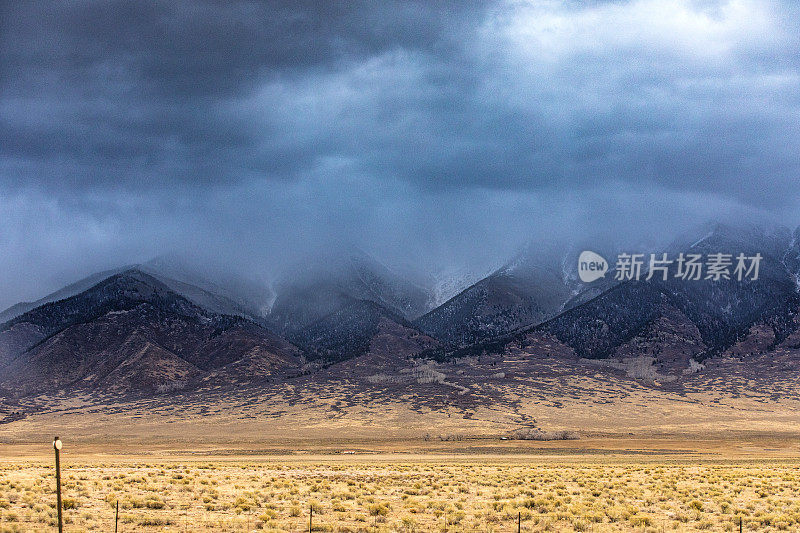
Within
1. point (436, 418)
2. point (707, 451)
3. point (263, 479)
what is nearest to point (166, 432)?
point (436, 418)

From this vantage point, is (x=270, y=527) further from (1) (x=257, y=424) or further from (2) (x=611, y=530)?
(1) (x=257, y=424)

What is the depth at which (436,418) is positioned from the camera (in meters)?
196

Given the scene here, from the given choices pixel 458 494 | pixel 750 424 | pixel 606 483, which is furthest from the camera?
pixel 750 424

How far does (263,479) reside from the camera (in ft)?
170

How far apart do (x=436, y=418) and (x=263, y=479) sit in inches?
5812

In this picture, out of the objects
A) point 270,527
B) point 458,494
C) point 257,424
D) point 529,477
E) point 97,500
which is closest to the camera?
point 270,527

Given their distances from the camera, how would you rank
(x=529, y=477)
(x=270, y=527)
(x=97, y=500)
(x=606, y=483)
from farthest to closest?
1. (x=529, y=477)
2. (x=606, y=483)
3. (x=97, y=500)
4. (x=270, y=527)

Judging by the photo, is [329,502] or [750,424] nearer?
[329,502]

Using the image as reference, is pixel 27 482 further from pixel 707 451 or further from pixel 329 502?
pixel 707 451

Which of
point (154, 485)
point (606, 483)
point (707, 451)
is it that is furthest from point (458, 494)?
point (707, 451)

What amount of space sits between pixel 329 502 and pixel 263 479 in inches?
531

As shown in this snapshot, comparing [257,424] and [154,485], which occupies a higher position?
[154,485]

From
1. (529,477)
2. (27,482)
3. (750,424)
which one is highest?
(27,482)

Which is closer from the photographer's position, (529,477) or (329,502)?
(329,502)
